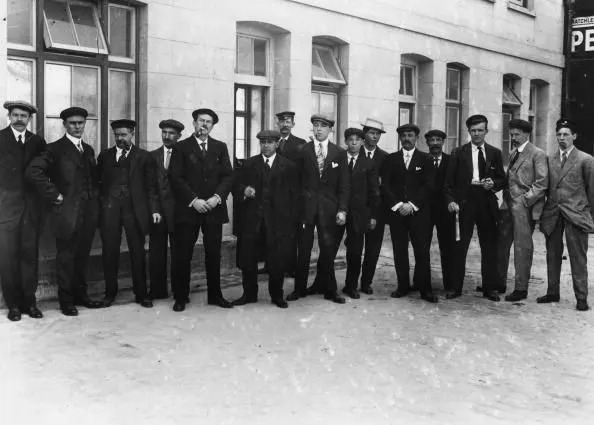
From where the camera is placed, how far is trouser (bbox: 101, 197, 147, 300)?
7.93 m

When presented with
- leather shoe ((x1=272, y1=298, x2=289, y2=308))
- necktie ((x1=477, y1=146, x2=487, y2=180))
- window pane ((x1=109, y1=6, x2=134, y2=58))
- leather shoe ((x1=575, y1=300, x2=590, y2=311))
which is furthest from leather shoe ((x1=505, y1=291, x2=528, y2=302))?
window pane ((x1=109, y1=6, x2=134, y2=58))

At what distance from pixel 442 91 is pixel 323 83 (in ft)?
11.5

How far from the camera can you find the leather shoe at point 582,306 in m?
8.30

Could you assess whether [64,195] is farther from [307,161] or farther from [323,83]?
[323,83]

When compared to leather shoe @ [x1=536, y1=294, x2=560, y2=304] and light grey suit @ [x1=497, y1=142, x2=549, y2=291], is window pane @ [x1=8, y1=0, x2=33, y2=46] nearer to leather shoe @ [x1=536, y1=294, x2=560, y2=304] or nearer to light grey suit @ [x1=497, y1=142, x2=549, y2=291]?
light grey suit @ [x1=497, y1=142, x2=549, y2=291]

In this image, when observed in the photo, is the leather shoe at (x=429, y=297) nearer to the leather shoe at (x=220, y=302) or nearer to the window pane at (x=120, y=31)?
the leather shoe at (x=220, y=302)

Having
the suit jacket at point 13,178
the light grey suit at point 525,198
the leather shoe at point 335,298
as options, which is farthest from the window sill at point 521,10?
the suit jacket at point 13,178

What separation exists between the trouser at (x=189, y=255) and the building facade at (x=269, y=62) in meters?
2.07

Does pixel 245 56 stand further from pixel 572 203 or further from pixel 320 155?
pixel 572 203

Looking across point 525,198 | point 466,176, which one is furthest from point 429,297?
point 525,198

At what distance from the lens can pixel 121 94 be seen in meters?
9.52

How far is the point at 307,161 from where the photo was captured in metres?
8.48

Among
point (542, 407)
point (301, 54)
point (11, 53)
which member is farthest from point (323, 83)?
point (542, 407)

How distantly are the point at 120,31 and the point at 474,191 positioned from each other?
4.91 m
